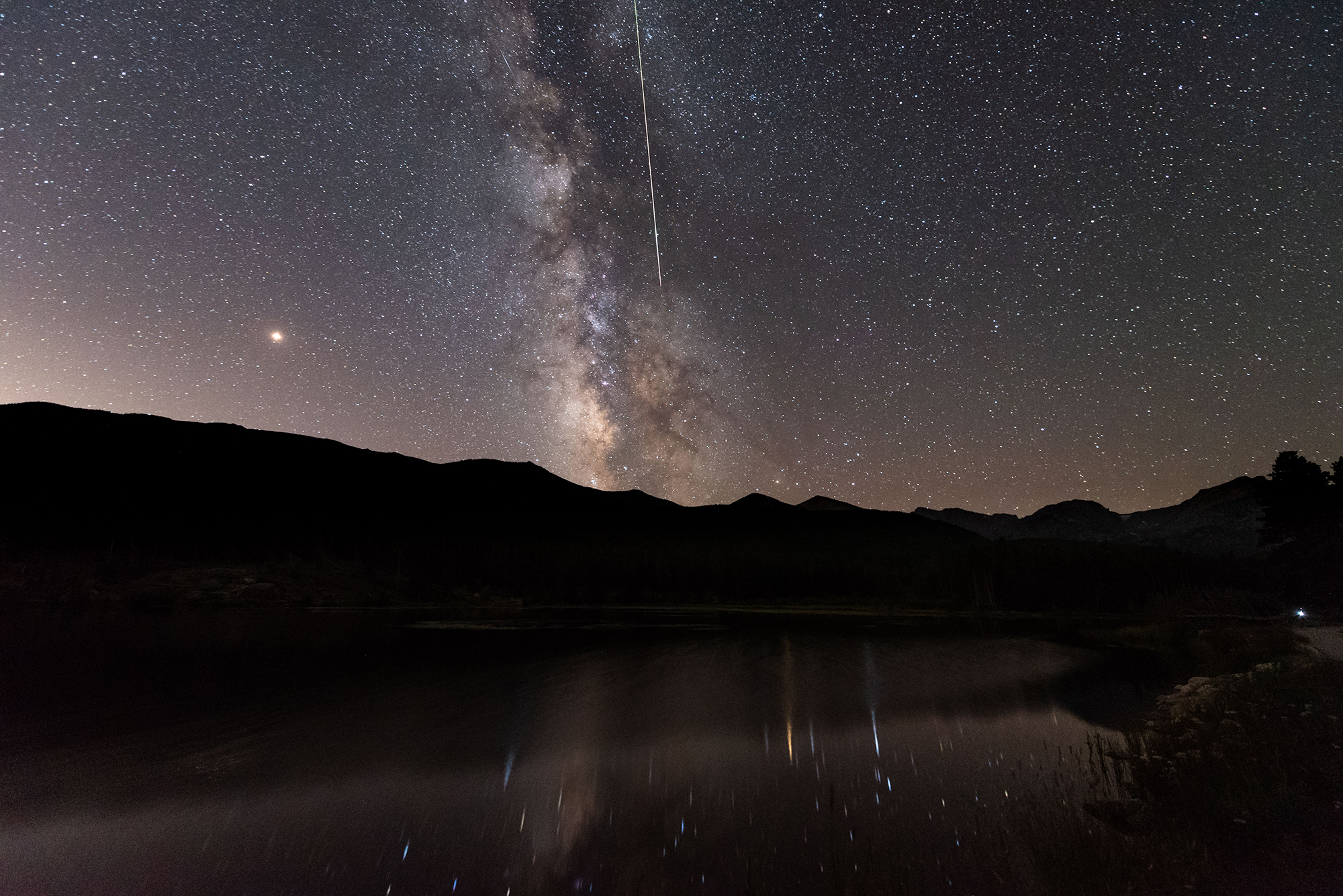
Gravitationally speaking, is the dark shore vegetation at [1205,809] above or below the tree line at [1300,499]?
below

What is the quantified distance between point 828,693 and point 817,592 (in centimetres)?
11807

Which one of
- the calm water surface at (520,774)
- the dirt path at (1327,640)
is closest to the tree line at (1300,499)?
the dirt path at (1327,640)

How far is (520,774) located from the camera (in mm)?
14742

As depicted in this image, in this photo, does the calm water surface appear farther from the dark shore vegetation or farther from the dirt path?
the dirt path

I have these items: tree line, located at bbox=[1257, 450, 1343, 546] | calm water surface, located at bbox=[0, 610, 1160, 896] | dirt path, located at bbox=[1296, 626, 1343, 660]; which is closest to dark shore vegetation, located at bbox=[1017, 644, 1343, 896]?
calm water surface, located at bbox=[0, 610, 1160, 896]

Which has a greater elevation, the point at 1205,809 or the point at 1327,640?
the point at 1327,640

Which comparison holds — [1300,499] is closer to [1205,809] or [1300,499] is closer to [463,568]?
[1205,809]

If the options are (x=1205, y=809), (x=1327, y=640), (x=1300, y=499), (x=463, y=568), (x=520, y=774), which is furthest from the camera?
(x=463, y=568)

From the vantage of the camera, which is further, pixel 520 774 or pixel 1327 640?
pixel 1327 640

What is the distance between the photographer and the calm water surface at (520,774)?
9.29 meters

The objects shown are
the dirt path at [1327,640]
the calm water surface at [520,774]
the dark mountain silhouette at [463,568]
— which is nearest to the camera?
the calm water surface at [520,774]

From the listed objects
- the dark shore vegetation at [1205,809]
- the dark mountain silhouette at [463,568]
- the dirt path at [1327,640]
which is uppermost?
the dark mountain silhouette at [463,568]

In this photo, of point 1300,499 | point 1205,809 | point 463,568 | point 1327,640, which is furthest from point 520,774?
point 463,568

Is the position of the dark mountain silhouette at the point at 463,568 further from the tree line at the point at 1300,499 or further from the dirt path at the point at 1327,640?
the dirt path at the point at 1327,640
